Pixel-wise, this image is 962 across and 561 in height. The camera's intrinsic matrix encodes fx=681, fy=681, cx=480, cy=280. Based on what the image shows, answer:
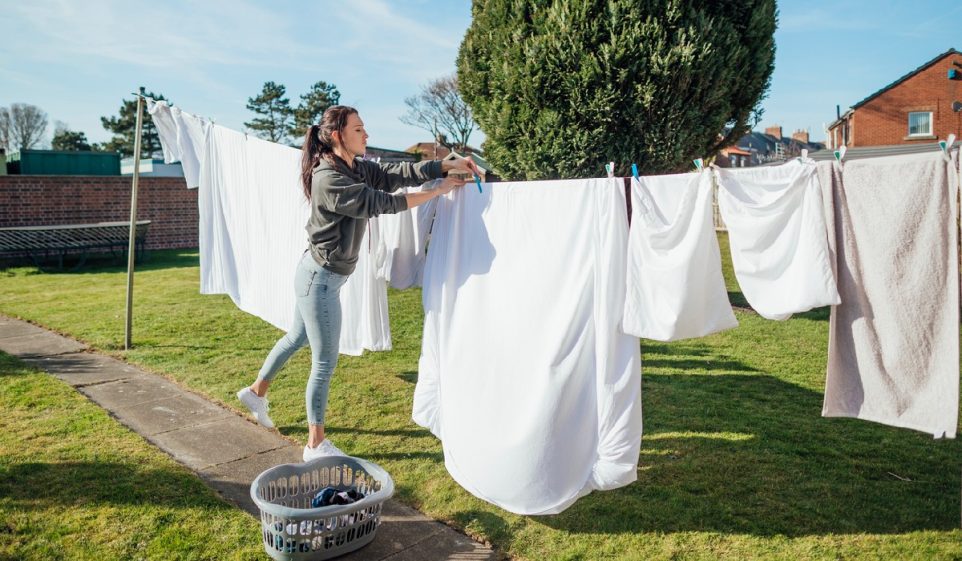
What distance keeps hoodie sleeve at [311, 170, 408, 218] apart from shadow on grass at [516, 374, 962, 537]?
155 centimetres

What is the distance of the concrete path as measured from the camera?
9.78 ft

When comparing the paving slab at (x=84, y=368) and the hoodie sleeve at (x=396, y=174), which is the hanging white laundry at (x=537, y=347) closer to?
the hoodie sleeve at (x=396, y=174)

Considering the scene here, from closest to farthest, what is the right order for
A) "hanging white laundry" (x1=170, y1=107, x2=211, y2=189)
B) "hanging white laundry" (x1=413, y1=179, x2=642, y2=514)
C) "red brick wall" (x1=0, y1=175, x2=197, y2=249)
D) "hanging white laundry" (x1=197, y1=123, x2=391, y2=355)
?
"hanging white laundry" (x1=413, y1=179, x2=642, y2=514) → "hanging white laundry" (x1=197, y1=123, x2=391, y2=355) → "hanging white laundry" (x1=170, y1=107, x2=211, y2=189) → "red brick wall" (x1=0, y1=175, x2=197, y2=249)

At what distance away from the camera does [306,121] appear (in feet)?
157

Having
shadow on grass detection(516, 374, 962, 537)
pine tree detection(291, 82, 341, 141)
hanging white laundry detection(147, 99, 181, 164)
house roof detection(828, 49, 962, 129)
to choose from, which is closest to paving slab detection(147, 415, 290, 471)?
shadow on grass detection(516, 374, 962, 537)

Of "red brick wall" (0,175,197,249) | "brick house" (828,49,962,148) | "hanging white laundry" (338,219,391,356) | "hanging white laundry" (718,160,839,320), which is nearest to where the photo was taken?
"hanging white laundry" (718,160,839,320)

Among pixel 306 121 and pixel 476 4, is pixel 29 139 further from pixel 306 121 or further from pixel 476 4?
pixel 476 4

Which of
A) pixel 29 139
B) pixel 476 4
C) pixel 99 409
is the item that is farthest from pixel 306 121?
pixel 99 409

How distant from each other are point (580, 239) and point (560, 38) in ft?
14.7

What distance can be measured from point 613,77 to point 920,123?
29654mm

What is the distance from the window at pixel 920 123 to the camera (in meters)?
29.7

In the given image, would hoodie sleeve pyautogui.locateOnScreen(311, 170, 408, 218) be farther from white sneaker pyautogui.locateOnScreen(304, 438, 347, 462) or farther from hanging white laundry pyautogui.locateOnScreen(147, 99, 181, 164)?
hanging white laundry pyautogui.locateOnScreen(147, 99, 181, 164)

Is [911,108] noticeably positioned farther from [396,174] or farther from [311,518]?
[311,518]

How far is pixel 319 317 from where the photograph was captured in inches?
139
